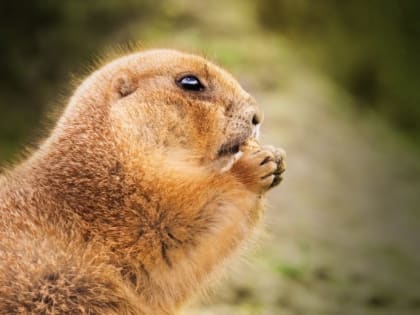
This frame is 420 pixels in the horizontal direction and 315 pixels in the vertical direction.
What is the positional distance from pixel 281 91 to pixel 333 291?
304 cm

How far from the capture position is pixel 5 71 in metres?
11.4

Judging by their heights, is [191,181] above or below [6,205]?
above

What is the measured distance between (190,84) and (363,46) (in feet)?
22.7

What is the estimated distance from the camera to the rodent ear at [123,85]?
16.1 ft

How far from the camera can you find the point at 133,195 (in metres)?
4.55

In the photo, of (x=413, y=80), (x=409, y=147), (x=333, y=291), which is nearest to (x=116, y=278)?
(x=333, y=291)

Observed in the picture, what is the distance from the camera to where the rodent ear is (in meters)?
4.92

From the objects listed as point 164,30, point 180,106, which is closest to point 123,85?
point 180,106

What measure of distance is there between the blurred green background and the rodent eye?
1796 mm

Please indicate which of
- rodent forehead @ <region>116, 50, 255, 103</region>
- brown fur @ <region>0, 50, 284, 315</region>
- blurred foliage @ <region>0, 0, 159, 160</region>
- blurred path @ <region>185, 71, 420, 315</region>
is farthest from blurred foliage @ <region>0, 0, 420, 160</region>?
brown fur @ <region>0, 50, 284, 315</region>

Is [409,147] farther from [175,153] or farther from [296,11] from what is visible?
[175,153]

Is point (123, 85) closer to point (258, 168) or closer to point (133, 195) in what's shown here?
point (133, 195)

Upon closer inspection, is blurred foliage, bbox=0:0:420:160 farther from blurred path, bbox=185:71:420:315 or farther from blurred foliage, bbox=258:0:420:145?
blurred path, bbox=185:71:420:315

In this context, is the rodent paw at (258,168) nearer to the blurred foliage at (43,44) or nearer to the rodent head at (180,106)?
the rodent head at (180,106)
